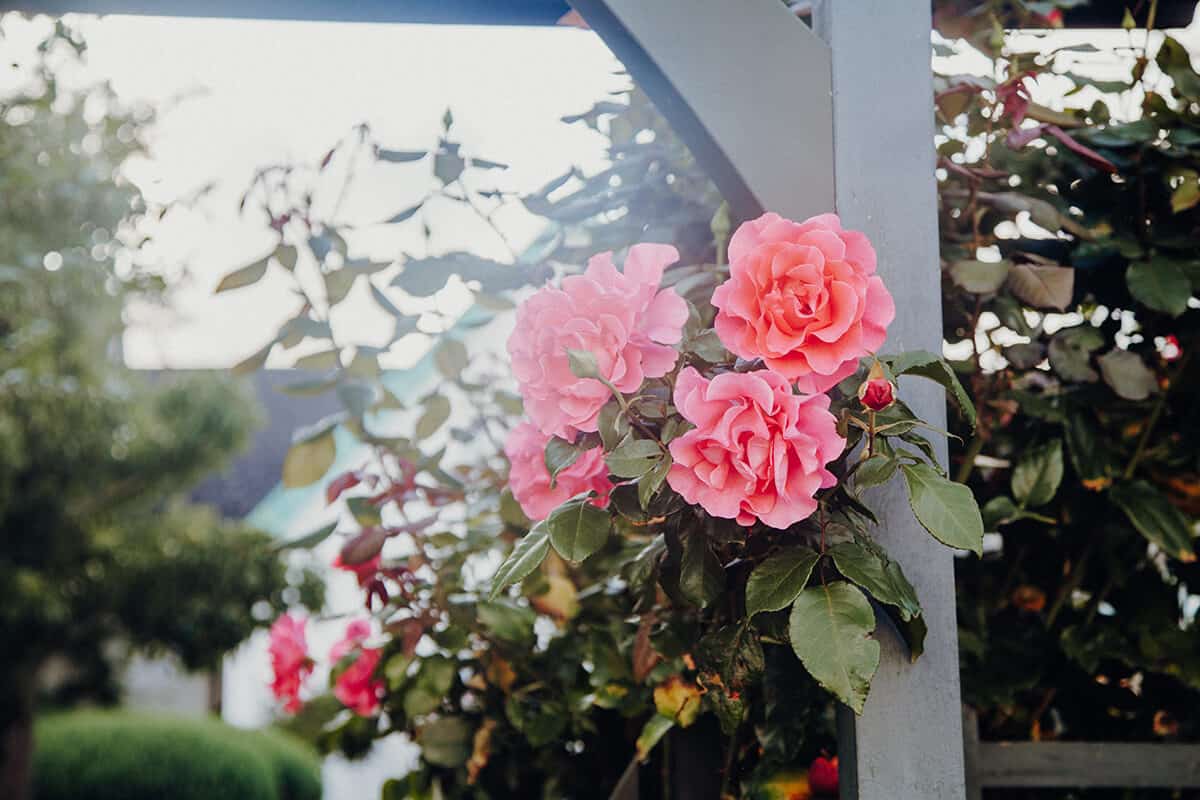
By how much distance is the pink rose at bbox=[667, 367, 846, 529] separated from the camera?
698 mm

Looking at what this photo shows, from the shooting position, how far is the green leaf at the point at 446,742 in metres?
1.30

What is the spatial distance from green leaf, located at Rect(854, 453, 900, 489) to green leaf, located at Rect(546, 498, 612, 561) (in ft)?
0.62

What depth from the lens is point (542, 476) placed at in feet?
2.93

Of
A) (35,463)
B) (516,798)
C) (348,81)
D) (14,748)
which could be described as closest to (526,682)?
(516,798)

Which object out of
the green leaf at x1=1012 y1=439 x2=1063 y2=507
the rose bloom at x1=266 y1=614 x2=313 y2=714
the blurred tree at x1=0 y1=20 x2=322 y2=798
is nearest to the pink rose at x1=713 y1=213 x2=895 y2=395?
the green leaf at x1=1012 y1=439 x2=1063 y2=507

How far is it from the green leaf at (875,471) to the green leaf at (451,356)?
0.67 m

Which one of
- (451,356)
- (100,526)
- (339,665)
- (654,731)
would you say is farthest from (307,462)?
(100,526)

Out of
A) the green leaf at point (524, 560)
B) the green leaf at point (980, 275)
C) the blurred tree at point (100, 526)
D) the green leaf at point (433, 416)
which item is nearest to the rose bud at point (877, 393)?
the green leaf at point (524, 560)

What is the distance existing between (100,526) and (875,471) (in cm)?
634

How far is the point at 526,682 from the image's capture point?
4.44 feet

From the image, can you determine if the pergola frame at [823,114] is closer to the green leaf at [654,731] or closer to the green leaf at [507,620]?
the green leaf at [654,731]

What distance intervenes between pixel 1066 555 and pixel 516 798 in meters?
0.80

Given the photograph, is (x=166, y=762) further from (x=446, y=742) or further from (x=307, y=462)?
(x=307, y=462)

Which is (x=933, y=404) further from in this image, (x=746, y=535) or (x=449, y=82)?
(x=449, y=82)
